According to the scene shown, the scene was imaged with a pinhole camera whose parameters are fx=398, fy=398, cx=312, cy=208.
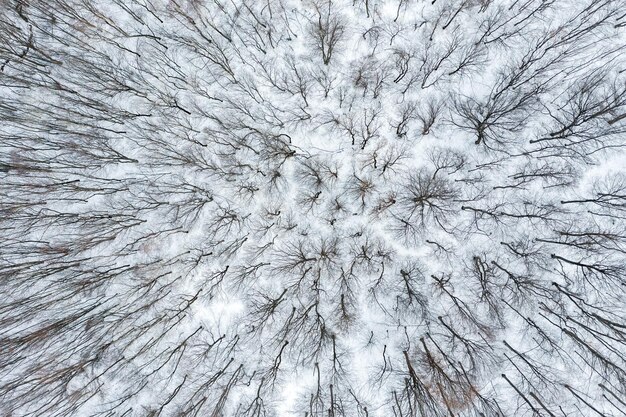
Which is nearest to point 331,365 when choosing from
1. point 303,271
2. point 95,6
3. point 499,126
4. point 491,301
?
point 303,271

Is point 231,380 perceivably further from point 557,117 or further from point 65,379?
point 557,117

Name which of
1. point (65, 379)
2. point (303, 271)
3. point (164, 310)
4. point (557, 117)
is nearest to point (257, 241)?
point (303, 271)

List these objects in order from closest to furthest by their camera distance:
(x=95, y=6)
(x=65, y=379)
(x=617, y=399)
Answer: (x=617, y=399) < (x=65, y=379) < (x=95, y=6)

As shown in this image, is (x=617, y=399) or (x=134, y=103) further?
(x=134, y=103)

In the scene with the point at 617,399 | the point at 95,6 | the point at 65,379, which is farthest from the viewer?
the point at 95,6

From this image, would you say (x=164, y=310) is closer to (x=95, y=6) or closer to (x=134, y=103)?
(x=134, y=103)

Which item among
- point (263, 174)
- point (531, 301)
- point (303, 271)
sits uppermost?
point (263, 174)

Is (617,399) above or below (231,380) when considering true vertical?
above
